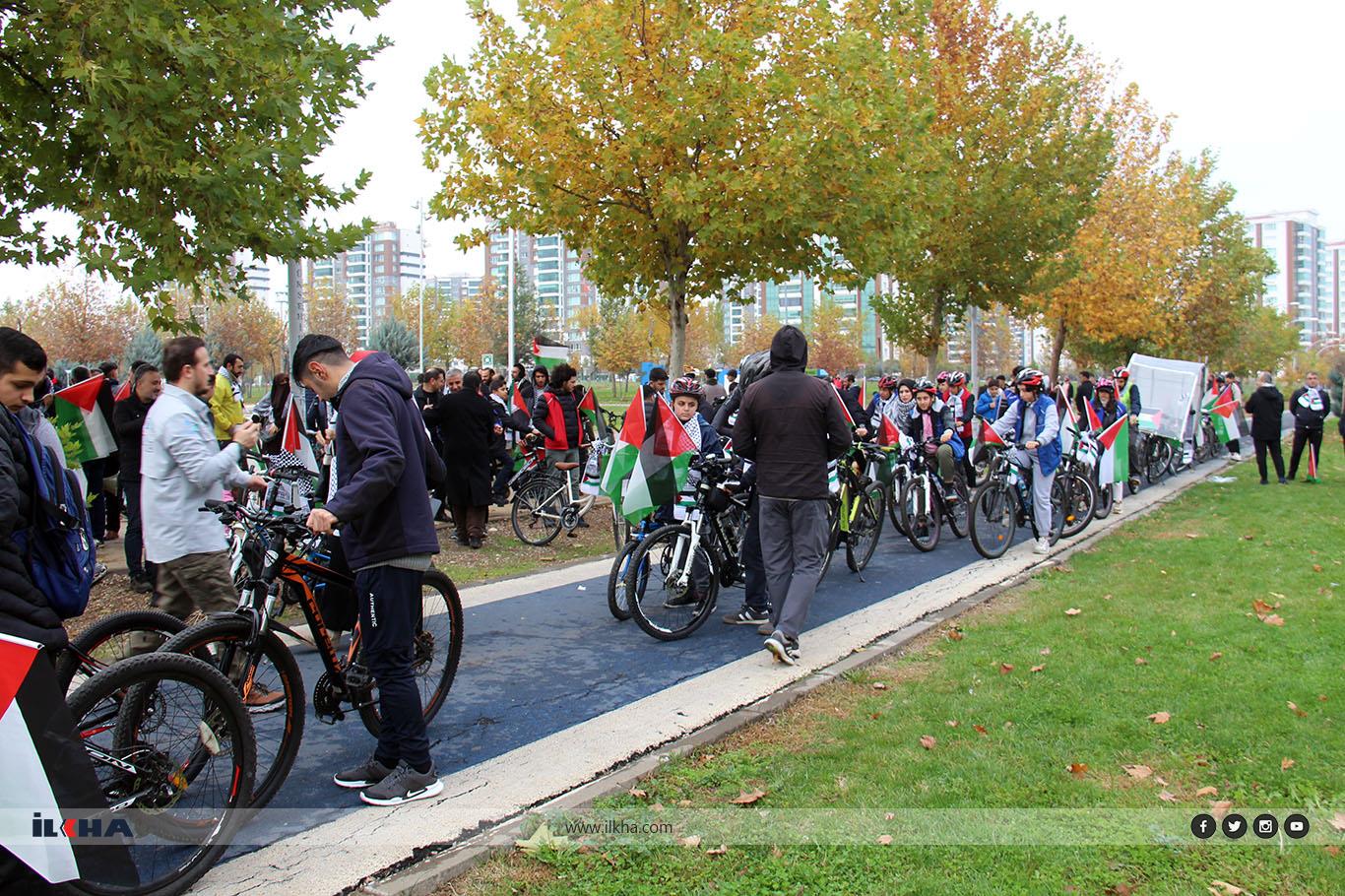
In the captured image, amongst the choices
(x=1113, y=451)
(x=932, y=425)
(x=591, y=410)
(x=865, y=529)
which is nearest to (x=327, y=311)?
(x=591, y=410)

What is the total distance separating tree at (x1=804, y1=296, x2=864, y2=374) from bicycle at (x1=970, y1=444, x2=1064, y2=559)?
72037 millimetres

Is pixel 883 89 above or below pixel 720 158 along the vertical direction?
above

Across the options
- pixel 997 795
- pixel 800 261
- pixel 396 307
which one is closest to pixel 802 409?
pixel 997 795

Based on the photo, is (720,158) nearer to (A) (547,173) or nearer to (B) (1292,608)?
(A) (547,173)

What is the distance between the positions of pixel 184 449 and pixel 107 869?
92.1 inches

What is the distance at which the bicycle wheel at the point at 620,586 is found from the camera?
7316mm

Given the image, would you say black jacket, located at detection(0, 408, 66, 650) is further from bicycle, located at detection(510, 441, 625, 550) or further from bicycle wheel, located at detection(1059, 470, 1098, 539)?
bicycle wheel, located at detection(1059, 470, 1098, 539)

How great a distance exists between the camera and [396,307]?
81.7 meters

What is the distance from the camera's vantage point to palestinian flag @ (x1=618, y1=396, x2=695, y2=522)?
813 centimetres

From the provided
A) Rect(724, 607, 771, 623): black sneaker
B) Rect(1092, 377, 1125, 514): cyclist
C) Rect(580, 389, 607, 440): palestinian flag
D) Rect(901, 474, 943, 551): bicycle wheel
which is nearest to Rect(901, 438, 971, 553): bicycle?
Rect(901, 474, 943, 551): bicycle wheel

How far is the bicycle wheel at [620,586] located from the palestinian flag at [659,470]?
59 cm

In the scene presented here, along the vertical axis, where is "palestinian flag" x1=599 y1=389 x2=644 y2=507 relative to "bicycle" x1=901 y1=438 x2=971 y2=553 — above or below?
above

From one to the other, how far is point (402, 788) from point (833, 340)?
268 feet

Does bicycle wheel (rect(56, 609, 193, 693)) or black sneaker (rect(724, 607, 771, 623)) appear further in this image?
black sneaker (rect(724, 607, 771, 623))
